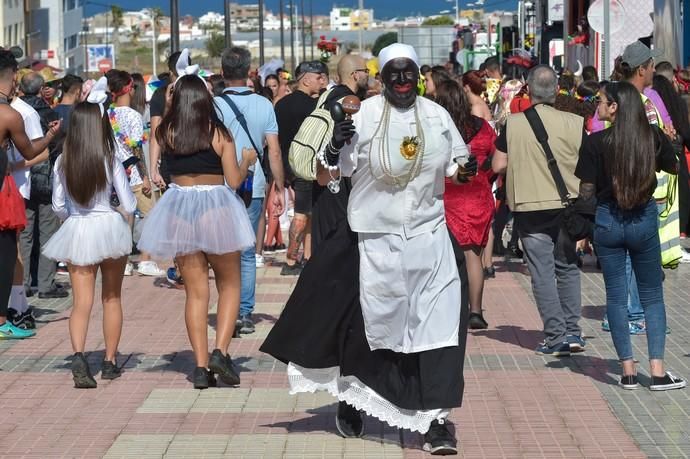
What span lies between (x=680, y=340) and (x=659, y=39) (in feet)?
52.8

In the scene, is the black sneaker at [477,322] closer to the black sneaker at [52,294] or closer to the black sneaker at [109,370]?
the black sneaker at [109,370]

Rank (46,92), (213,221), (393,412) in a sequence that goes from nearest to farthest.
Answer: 1. (393,412)
2. (213,221)
3. (46,92)

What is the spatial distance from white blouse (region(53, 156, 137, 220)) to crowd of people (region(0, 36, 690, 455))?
0.04 feet

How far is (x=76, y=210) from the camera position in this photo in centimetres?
886

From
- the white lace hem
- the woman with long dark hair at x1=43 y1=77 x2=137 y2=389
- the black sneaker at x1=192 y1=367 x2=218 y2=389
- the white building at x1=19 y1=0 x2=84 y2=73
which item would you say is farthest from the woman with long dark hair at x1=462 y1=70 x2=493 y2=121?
the white building at x1=19 y1=0 x2=84 y2=73

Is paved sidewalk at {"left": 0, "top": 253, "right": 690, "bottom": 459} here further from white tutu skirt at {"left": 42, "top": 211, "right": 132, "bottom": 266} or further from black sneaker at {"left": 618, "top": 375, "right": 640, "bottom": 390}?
white tutu skirt at {"left": 42, "top": 211, "right": 132, "bottom": 266}

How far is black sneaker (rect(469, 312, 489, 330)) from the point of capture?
10.7m

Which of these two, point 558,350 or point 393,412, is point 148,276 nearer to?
point 558,350

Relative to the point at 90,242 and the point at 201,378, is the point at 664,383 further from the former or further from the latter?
the point at 90,242

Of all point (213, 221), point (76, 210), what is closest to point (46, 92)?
point (76, 210)

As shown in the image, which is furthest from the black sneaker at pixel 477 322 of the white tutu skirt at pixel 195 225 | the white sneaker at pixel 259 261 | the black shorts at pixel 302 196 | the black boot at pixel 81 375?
the white sneaker at pixel 259 261

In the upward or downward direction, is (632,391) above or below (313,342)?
below

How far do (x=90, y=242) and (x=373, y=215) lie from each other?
2.48m

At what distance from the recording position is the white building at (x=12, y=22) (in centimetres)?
8462
